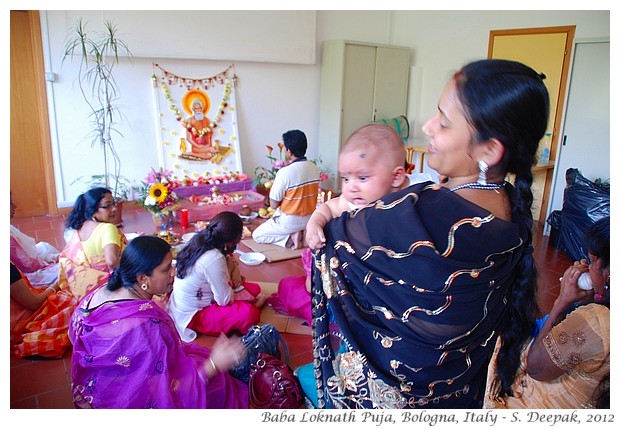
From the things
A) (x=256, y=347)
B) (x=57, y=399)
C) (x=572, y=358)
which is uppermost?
(x=572, y=358)

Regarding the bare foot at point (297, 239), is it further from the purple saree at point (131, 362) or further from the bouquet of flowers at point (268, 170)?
the purple saree at point (131, 362)

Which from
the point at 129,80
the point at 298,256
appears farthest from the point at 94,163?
the point at 298,256

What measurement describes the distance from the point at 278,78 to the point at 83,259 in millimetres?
4302

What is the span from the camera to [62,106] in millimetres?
5035

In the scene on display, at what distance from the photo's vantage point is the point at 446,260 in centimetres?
92

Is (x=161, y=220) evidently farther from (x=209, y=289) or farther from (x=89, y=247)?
(x=209, y=289)

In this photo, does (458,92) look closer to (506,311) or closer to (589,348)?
(506,311)

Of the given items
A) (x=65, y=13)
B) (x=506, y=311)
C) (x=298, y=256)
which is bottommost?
(x=298, y=256)

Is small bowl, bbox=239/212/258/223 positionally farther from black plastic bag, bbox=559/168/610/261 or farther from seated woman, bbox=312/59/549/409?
seated woman, bbox=312/59/549/409

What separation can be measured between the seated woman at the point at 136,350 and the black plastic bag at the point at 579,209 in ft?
11.4

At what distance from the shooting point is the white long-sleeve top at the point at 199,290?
2.66m

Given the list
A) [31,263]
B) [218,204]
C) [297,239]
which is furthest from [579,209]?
[31,263]

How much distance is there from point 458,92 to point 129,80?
17.0ft

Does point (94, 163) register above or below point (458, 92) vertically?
below
